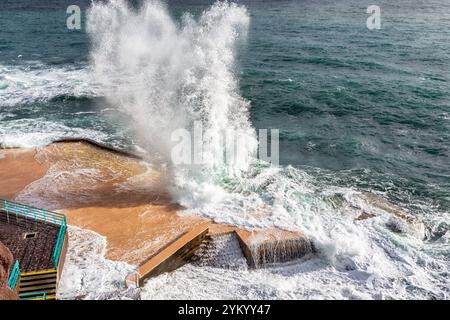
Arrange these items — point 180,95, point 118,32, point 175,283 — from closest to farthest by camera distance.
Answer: point 175,283 → point 180,95 → point 118,32

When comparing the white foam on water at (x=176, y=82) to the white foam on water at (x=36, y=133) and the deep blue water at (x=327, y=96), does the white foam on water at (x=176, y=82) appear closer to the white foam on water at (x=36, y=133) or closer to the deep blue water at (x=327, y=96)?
the deep blue water at (x=327, y=96)

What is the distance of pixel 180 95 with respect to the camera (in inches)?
1145

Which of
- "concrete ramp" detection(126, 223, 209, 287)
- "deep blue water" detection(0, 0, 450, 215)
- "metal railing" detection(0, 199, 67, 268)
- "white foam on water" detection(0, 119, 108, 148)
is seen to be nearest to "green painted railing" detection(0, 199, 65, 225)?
"metal railing" detection(0, 199, 67, 268)

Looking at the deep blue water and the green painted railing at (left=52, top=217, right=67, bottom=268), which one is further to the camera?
the deep blue water

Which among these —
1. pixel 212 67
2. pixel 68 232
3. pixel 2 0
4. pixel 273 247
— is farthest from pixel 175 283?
pixel 2 0

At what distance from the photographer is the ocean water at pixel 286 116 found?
Answer: 14859mm

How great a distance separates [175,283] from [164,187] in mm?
6145

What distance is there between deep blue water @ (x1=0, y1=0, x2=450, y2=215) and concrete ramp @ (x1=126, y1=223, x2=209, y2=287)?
8.69 m

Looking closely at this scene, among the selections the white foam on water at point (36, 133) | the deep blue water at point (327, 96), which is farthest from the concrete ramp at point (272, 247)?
the white foam on water at point (36, 133)

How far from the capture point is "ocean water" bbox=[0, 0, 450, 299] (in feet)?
48.8

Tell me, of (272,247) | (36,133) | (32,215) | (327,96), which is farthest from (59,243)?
(327,96)

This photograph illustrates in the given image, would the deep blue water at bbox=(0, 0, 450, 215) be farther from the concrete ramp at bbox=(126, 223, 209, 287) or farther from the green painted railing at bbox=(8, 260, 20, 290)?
the green painted railing at bbox=(8, 260, 20, 290)
